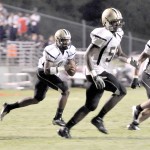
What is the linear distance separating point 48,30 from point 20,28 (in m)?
2.05

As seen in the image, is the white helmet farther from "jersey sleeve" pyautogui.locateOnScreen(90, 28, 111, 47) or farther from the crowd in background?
the crowd in background

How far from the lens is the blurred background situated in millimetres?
21269

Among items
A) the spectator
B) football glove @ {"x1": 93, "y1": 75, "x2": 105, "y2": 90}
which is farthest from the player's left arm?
the spectator

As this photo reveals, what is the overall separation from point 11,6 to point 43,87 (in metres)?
13.9

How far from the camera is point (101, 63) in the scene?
9.14m

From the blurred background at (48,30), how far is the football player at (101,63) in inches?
460

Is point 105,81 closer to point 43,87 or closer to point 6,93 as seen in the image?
point 43,87

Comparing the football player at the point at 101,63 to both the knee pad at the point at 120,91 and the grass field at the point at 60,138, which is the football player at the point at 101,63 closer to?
the knee pad at the point at 120,91

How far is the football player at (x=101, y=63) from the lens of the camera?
886cm

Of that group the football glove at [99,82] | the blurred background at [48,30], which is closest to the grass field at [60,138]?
the football glove at [99,82]

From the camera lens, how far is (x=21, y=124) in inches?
428

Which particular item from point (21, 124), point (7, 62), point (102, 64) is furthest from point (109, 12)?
point (7, 62)

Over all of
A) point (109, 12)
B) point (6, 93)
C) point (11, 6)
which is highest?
point (109, 12)

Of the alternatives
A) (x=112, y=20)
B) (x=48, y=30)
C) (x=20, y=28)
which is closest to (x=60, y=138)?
(x=112, y=20)
